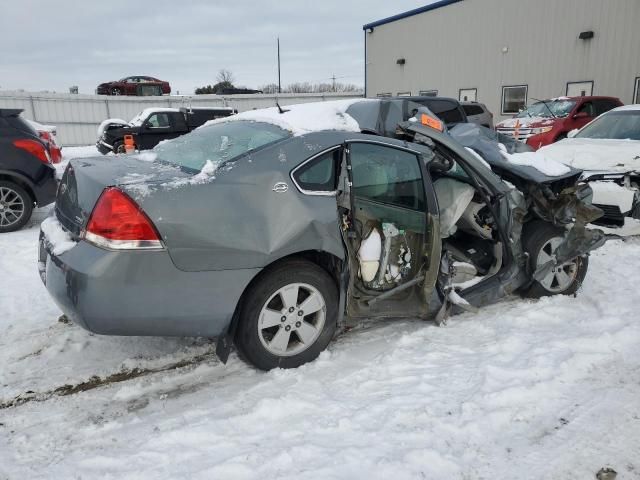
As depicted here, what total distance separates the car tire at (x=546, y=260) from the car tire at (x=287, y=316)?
1.95 metres

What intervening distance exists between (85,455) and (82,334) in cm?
141

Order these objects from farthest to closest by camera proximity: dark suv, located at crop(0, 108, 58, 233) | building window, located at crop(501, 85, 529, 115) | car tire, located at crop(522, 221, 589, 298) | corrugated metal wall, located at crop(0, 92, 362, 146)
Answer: corrugated metal wall, located at crop(0, 92, 362, 146), building window, located at crop(501, 85, 529, 115), dark suv, located at crop(0, 108, 58, 233), car tire, located at crop(522, 221, 589, 298)

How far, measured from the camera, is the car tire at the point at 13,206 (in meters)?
6.92

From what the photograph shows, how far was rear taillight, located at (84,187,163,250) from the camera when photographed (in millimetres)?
2672

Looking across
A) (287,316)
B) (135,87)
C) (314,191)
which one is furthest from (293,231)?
(135,87)

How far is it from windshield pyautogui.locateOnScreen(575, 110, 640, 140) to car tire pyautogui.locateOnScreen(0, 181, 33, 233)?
27.0 ft

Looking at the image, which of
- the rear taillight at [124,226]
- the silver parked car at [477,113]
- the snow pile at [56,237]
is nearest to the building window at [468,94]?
the silver parked car at [477,113]

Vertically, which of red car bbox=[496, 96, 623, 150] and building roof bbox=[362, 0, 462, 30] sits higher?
building roof bbox=[362, 0, 462, 30]

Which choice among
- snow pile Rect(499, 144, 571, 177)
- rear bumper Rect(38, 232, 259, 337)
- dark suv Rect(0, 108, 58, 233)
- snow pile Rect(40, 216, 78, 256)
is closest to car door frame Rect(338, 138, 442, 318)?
rear bumper Rect(38, 232, 259, 337)

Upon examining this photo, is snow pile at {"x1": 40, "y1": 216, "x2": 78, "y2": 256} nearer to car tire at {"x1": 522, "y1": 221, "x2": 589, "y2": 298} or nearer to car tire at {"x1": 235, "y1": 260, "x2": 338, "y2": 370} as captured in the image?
car tire at {"x1": 235, "y1": 260, "x2": 338, "y2": 370}

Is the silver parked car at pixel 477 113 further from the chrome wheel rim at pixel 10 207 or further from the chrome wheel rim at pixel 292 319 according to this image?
the chrome wheel rim at pixel 292 319

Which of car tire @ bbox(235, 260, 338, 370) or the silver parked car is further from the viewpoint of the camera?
the silver parked car

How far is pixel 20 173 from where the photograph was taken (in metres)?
6.91

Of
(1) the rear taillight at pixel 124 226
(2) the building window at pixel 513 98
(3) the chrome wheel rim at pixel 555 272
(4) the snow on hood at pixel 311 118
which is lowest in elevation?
(3) the chrome wheel rim at pixel 555 272
